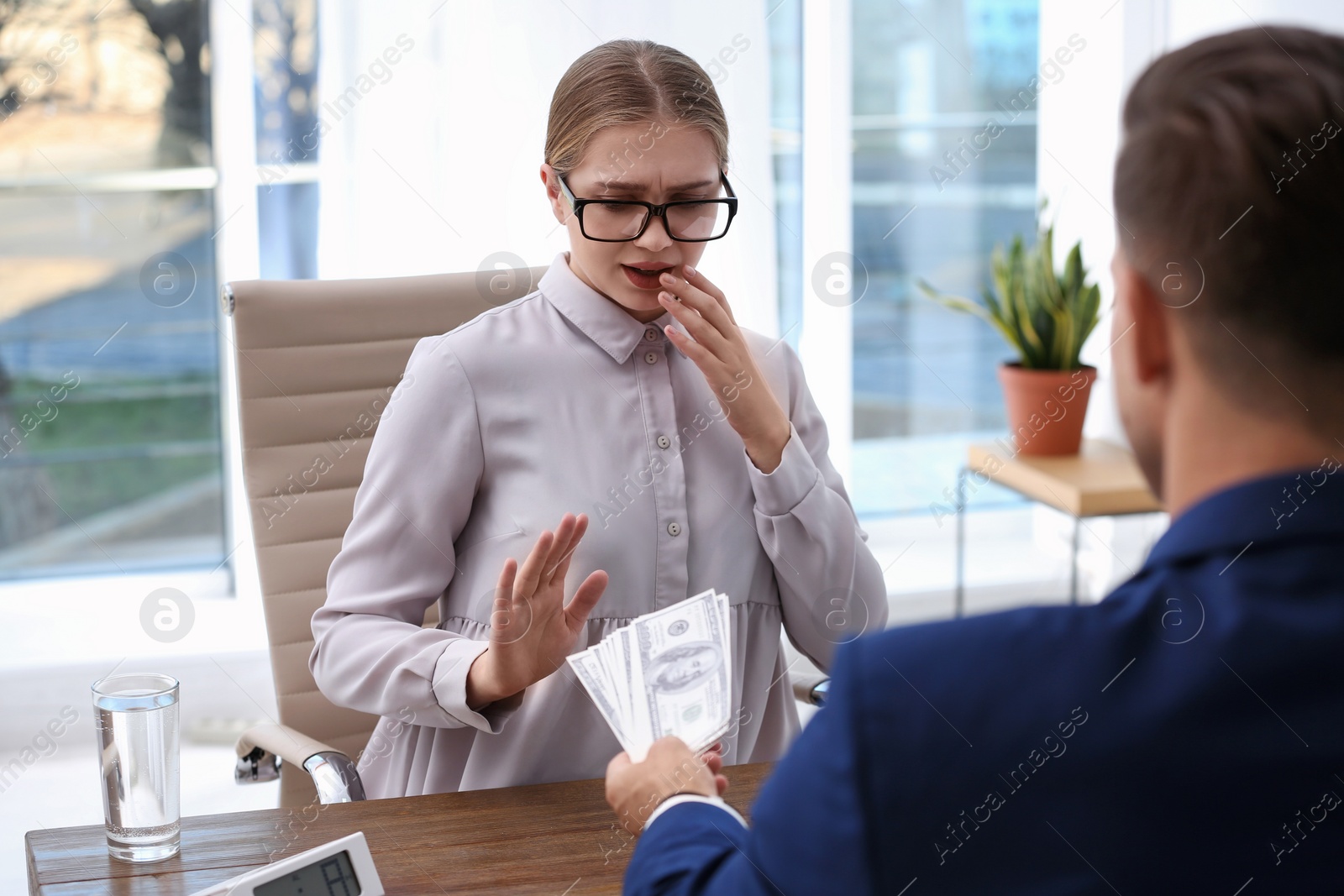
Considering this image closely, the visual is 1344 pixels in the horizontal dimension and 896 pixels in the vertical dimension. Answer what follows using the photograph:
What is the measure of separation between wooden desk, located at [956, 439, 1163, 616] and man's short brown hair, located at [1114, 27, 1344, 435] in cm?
229

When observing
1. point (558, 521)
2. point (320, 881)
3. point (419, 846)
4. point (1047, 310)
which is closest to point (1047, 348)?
point (1047, 310)

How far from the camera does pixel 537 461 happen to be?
1.58 m

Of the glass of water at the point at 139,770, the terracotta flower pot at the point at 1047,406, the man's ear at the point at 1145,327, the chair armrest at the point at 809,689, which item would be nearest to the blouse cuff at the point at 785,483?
the chair armrest at the point at 809,689

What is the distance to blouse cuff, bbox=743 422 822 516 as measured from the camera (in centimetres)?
156

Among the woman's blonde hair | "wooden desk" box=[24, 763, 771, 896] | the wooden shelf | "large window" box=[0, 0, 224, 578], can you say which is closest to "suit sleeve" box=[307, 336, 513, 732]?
"wooden desk" box=[24, 763, 771, 896]

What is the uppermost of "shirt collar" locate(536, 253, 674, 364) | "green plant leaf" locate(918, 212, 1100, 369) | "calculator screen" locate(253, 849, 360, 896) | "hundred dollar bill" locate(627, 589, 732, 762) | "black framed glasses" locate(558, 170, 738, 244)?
"black framed glasses" locate(558, 170, 738, 244)

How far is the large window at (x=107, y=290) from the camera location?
3178 mm

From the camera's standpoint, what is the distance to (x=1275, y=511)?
0.65m

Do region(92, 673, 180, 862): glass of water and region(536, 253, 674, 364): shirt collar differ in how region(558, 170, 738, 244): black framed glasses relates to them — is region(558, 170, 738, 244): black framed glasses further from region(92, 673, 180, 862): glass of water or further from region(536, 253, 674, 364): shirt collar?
region(92, 673, 180, 862): glass of water

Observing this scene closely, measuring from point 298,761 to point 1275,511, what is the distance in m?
1.26

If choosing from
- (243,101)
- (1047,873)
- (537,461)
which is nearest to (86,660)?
(243,101)

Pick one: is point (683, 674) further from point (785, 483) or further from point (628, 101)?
point (628, 101)

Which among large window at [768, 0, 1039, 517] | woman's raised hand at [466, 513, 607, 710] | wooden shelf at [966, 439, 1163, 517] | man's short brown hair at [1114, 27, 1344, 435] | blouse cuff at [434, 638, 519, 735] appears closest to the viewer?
man's short brown hair at [1114, 27, 1344, 435]

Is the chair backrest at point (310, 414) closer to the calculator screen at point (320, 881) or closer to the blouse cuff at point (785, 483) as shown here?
the blouse cuff at point (785, 483)
